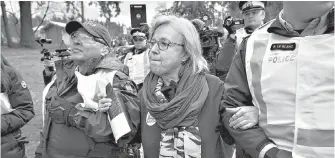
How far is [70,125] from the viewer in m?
2.58

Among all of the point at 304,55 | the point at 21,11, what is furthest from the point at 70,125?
the point at 21,11

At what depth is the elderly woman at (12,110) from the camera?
104 inches

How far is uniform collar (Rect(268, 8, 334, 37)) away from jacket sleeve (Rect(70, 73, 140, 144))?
1043 millimetres

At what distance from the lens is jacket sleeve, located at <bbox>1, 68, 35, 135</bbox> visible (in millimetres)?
2656

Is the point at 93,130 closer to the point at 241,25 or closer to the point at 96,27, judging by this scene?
the point at 96,27

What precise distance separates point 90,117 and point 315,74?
1431 millimetres

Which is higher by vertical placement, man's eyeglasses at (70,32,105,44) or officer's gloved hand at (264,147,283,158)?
man's eyeglasses at (70,32,105,44)

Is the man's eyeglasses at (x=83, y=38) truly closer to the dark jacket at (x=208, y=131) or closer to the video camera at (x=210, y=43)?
the dark jacket at (x=208, y=131)

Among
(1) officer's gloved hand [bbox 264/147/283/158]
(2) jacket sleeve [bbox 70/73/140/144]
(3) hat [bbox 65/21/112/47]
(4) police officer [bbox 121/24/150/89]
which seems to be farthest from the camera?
(4) police officer [bbox 121/24/150/89]

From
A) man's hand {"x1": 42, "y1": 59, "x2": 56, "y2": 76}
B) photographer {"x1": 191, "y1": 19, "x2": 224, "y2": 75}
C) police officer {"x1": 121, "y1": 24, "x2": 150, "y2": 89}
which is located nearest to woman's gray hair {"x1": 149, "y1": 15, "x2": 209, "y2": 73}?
photographer {"x1": 191, "y1": 19, "x2": 224, "y2": 75}

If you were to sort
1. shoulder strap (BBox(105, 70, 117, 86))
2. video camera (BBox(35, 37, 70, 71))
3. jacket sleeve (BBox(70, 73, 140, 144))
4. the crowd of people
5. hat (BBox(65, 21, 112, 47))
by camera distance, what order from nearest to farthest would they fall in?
the crowd of people → jacket sleeve (BBox(70, 73, 140, 144)) → shoulder strap (BBox(105, 70, 117, 86)) → hat (BBox(65, 21, 112, 47)) → video camera (BBox(35, 37, 70, 71))

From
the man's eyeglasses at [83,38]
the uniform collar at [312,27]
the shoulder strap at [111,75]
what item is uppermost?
the uniform collar at [312,27]

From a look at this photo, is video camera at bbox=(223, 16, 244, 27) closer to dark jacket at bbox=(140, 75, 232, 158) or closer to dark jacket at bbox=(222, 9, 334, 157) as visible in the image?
dark jacket at bbox=(140, 75, 232, 158)

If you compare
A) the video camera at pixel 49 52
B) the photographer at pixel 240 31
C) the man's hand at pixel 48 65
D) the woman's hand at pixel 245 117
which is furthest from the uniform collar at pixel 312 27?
the man's hand at pixel 48 65
